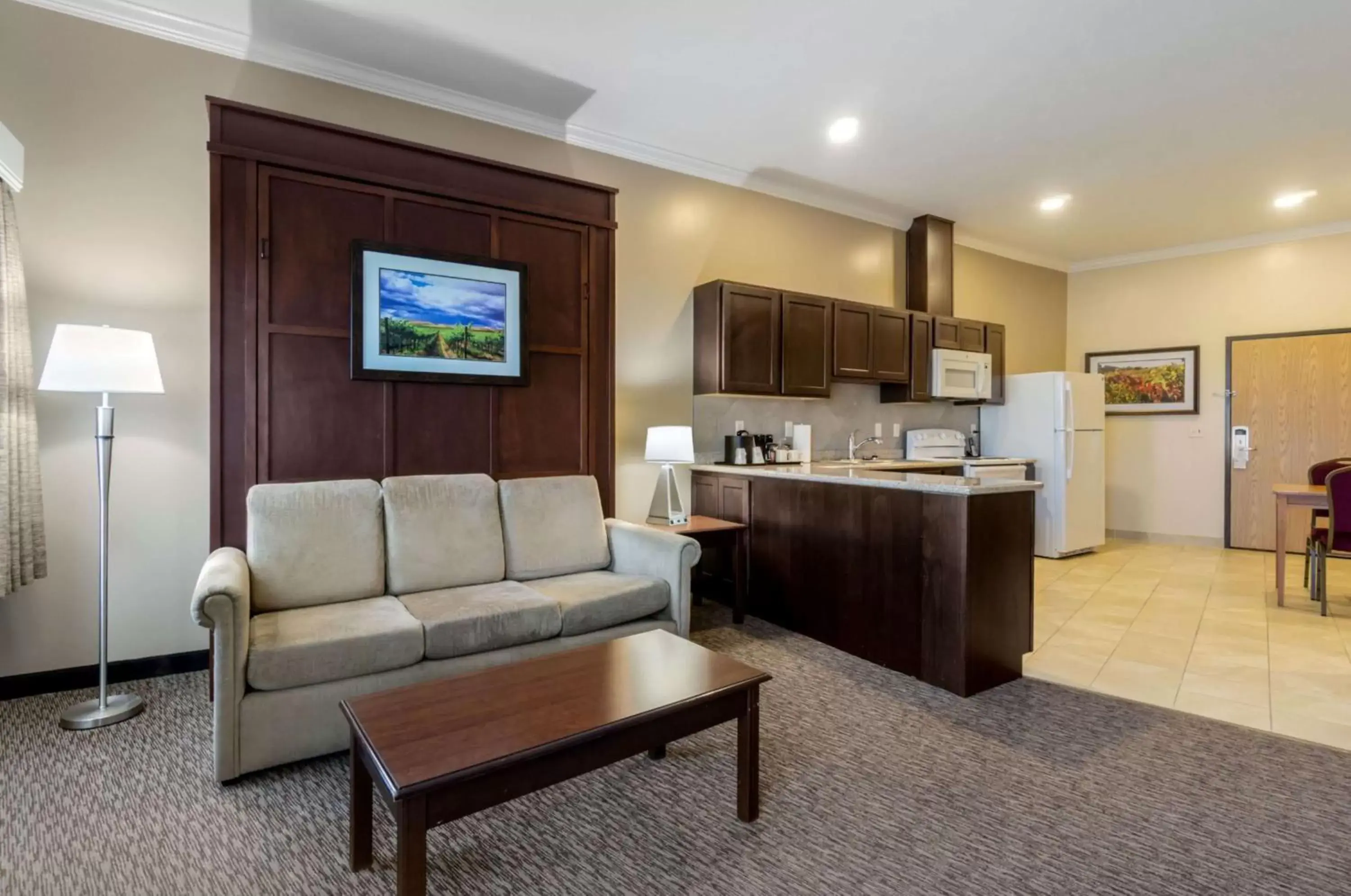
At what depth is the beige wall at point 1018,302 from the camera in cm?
621

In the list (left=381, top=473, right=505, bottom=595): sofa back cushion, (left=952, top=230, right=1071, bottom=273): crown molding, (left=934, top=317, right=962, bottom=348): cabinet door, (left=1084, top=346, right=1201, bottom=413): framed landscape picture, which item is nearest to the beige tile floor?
(left=1084, top=346, right=1201, bottom=413): framed landscape picture

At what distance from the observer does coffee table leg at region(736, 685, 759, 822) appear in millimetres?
1886

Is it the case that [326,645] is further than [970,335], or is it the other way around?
[970,335]

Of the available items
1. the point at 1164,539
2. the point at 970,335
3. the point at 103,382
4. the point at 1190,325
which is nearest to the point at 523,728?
the point at 103,382

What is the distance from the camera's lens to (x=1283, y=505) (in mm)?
4211

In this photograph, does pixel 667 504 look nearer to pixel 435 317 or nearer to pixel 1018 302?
pixel 435 317

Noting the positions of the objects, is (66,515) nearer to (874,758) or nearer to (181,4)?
(181,4)

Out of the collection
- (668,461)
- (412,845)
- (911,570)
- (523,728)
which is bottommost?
(412,845)

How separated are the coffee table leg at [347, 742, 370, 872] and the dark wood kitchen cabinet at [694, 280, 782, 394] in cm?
311

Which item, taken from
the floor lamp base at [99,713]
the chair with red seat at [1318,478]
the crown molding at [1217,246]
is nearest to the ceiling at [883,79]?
the crown molding at [1217,246]

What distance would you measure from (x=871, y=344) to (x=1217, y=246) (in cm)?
410

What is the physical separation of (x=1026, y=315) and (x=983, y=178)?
2.55m

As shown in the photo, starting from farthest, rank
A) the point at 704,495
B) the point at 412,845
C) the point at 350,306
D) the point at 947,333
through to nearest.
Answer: the point at 947,333
the point at 704,495
the point at 350,306
the point at 412,845

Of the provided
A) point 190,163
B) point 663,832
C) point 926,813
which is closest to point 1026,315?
point 926,813
